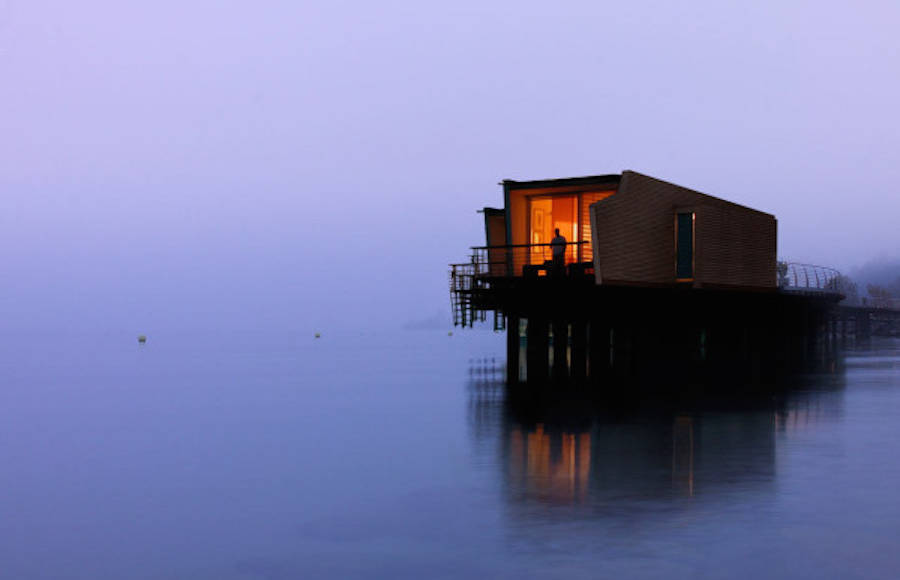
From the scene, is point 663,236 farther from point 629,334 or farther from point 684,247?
point 629,334

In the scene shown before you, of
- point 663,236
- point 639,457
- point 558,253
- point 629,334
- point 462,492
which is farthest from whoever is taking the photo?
point 663,236

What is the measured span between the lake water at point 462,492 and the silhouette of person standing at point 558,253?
10987 millimetres

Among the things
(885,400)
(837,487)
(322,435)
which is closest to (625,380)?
(885,400)

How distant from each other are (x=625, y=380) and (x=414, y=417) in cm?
835

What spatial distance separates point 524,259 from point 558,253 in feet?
9.35

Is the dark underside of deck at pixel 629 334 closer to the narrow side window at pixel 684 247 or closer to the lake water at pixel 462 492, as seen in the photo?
the narrow side window at pixel 684 247

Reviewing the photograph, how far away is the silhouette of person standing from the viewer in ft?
106

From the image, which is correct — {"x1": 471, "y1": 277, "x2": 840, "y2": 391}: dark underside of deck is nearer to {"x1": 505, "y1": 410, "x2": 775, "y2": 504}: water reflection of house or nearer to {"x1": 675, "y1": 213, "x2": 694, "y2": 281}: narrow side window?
{"x1": 675, "y1": 213, "x2": 694, "y2": 281}: narrow side window

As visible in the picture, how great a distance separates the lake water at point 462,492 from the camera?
26.1ft

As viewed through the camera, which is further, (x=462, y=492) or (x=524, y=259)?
A: (x=524, y=259)

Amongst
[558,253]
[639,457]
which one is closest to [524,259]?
[558,253]

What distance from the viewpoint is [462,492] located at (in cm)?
1097

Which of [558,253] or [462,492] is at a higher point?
[558,253]

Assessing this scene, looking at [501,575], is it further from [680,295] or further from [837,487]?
[680,295]
